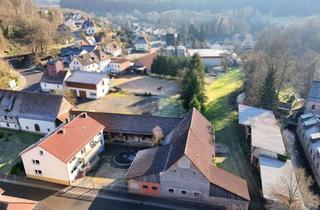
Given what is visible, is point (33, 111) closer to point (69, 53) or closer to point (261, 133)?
point (261, 133)

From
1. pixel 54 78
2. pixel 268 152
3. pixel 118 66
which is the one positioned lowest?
pixel 268 152

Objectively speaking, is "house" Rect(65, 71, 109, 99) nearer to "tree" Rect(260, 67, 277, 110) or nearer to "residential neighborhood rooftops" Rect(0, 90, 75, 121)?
"residential neighborhood rooftops" Rect(0, 90, 75, 121)

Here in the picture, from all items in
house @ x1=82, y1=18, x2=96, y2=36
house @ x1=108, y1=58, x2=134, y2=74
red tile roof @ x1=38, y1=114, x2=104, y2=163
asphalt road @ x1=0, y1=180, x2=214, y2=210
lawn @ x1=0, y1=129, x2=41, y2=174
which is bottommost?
asphalt road @ x1=0, y1=180, x2=214, y2=210

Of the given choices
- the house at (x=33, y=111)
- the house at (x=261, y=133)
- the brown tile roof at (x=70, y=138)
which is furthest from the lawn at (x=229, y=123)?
the house at (x=33, y=111)

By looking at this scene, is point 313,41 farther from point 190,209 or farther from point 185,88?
point 190,209

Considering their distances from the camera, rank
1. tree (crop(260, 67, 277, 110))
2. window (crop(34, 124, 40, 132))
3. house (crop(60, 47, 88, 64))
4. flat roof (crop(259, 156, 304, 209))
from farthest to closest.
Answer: house (crop(60, 47, 88, 64)), tree (crop(260, 67, 277, 110)), window (crop(34, 124, 40, 132)), flat roof (crop(259, 156, 304, 209))

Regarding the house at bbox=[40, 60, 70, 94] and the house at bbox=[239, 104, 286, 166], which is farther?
the house at bbox=[40, 60, 70, 94]

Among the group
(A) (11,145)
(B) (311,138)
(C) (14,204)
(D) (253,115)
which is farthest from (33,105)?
(B) (311,138)

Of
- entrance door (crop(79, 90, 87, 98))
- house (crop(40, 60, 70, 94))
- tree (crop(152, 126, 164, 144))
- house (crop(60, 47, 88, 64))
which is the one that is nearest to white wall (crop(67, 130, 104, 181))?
tree (crop(152, 126, 164, 144))
